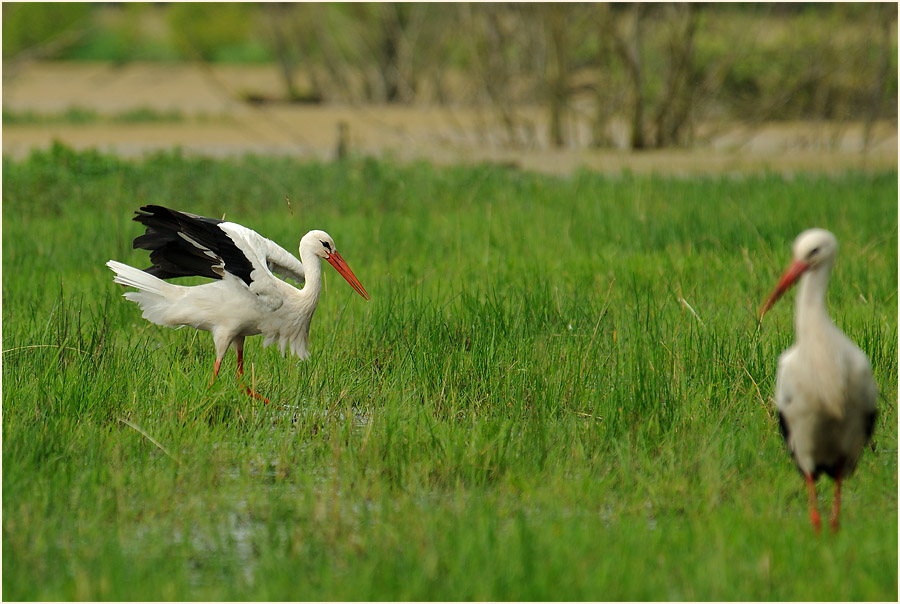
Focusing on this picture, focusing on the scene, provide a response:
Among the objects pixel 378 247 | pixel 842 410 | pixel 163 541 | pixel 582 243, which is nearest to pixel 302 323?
pixel 163 541

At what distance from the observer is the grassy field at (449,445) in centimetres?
296

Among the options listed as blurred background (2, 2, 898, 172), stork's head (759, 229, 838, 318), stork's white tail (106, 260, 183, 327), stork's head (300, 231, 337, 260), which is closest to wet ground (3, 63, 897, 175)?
blurred background (2, 2, 898, 172)

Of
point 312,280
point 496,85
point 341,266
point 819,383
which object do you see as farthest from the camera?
point 496,85

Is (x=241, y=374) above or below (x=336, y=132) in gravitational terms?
below

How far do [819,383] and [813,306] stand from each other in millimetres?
228

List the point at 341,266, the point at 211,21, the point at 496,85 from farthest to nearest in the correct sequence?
the point at 211,21, the point at 496,85, the point at 341,266

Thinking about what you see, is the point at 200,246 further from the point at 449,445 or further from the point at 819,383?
the point at 819,383

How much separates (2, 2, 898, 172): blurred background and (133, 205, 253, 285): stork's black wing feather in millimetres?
2156

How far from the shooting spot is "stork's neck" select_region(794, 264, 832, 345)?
289 cm

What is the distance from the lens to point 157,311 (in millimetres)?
4453

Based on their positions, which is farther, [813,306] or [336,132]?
[336,132]

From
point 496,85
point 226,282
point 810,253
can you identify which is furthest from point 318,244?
point 496,85

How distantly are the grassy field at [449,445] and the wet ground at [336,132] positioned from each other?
94.0 inches

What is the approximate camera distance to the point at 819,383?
298cm
